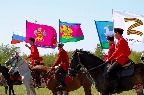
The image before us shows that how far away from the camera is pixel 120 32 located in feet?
45.4

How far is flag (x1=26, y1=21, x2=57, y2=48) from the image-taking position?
28.3 m

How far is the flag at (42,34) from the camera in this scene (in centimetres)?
2833

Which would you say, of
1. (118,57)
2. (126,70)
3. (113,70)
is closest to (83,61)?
(113,70)

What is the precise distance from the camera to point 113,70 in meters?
13.7

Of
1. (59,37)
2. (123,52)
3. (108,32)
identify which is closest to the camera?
(123,52)

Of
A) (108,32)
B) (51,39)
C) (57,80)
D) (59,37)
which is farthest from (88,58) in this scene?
(51,39)

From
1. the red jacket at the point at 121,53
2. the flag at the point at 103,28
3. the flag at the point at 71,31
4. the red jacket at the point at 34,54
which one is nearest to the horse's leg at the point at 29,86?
the red jacket at the point at 34,54

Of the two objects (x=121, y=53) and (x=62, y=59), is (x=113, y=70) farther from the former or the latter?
(x=62, y=59)

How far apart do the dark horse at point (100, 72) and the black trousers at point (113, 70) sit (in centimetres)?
21

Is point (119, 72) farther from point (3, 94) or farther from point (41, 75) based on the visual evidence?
point (3, 94)

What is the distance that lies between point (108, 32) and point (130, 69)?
842 cm

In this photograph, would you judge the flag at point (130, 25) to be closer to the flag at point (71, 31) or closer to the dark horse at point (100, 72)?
the dark horse at point (100, 72)

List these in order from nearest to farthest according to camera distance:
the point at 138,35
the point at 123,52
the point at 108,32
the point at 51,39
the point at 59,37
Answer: the point at 123,52, the point at 138,35, the point at 108,32, the point at 59,37, the point at 51,39

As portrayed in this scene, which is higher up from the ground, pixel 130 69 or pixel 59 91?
pixel 130 69
